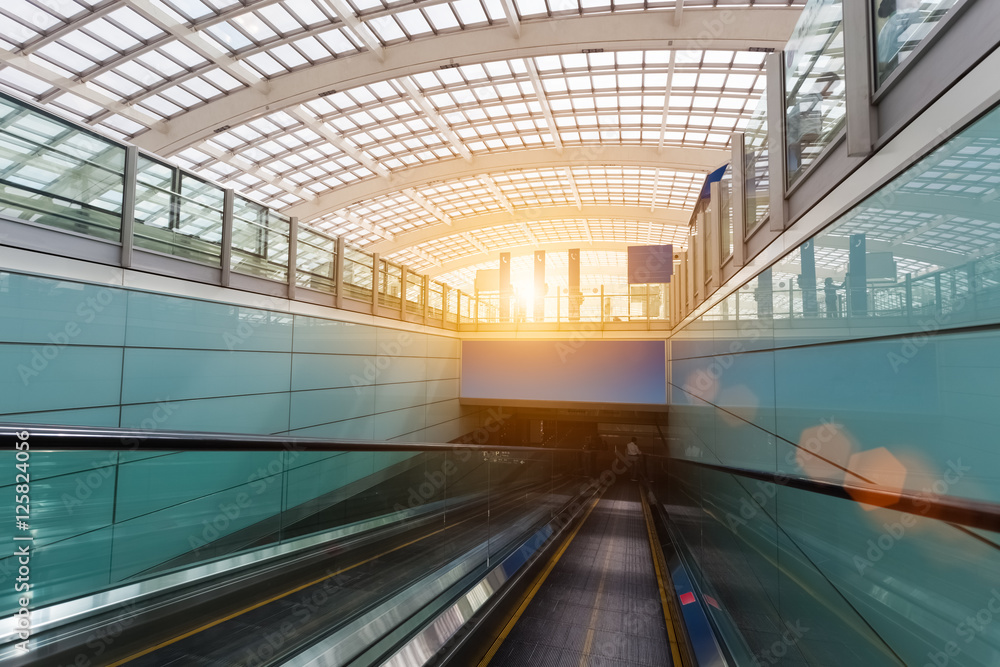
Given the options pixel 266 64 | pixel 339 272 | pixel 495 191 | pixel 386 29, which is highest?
pixel 386 29

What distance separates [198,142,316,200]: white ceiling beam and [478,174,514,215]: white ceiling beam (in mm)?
9997

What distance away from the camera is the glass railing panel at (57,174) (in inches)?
248

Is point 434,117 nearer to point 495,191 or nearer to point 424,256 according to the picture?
point 495,191

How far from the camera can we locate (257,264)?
1055cm

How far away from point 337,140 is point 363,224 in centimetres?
1067

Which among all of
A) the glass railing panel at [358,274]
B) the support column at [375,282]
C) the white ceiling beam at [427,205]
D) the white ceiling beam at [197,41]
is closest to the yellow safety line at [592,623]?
the glass railing panel at [358,274]

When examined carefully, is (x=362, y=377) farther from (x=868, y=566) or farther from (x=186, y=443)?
(x=868, y=566)

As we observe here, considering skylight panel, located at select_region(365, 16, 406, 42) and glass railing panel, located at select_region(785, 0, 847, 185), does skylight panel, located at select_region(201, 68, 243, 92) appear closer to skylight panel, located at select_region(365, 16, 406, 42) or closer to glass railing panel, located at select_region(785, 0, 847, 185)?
skylight panel, located at select_region(365, 16, 406, 42)

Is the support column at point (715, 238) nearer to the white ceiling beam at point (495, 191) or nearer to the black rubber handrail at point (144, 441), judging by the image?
the black rubber handrail at point (144, 441)

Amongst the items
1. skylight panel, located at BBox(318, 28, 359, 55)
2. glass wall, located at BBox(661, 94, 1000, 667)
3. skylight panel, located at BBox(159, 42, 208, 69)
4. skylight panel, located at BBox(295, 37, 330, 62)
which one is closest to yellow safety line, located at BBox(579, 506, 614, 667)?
glass wall, located at BBox(661, 94, 1000, 667)

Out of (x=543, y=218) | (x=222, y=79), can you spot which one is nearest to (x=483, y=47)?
(x=222, y=79)

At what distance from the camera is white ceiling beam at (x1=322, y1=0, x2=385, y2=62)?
52.3 ft

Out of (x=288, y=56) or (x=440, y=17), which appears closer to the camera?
(x=440, y=17)

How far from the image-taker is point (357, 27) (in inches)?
660
